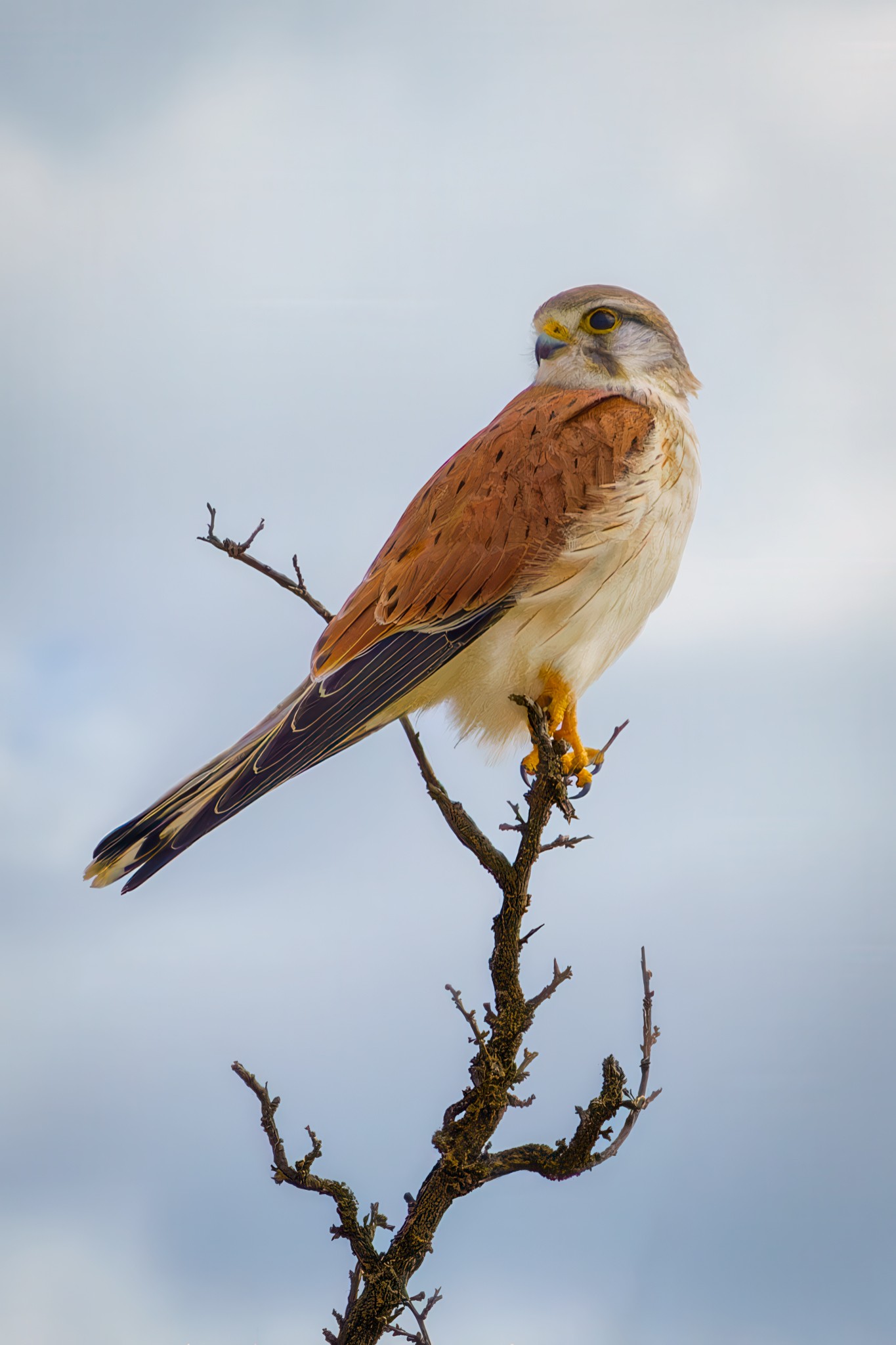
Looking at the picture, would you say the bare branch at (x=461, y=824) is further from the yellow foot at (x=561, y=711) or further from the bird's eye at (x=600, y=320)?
the bird's eye at (x=600, y=320)

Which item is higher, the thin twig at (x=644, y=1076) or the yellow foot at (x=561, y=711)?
the yellow foot at (x=561, y=711)

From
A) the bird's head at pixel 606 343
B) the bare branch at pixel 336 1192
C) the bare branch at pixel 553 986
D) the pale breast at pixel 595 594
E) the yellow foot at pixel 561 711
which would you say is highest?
the bird's head at pixel 606 343

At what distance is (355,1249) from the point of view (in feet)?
7.93

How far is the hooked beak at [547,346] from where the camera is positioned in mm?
3051

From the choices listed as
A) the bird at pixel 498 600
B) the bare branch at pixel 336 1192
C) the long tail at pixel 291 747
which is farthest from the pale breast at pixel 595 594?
the bare branch at pixel 336 1192

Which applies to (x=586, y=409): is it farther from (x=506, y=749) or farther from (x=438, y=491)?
(x=506, y=749)

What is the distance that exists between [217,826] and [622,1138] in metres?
1.21

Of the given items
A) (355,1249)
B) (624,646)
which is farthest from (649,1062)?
(624,646)

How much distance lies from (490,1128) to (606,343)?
2.13 meters

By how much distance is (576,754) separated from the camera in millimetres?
2795

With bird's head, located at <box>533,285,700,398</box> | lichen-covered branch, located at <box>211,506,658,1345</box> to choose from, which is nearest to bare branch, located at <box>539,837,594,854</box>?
lichen-covered branch, located at <box>211,506,658,1345</box>

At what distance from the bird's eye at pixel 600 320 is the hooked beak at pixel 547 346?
80 millimetres

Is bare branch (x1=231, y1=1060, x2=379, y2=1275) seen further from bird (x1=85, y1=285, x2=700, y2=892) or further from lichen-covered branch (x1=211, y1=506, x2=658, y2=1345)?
bird (x1=85, y1=285, x2=700, y2=892)

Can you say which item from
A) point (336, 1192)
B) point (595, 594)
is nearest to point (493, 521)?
point (595, 594)
